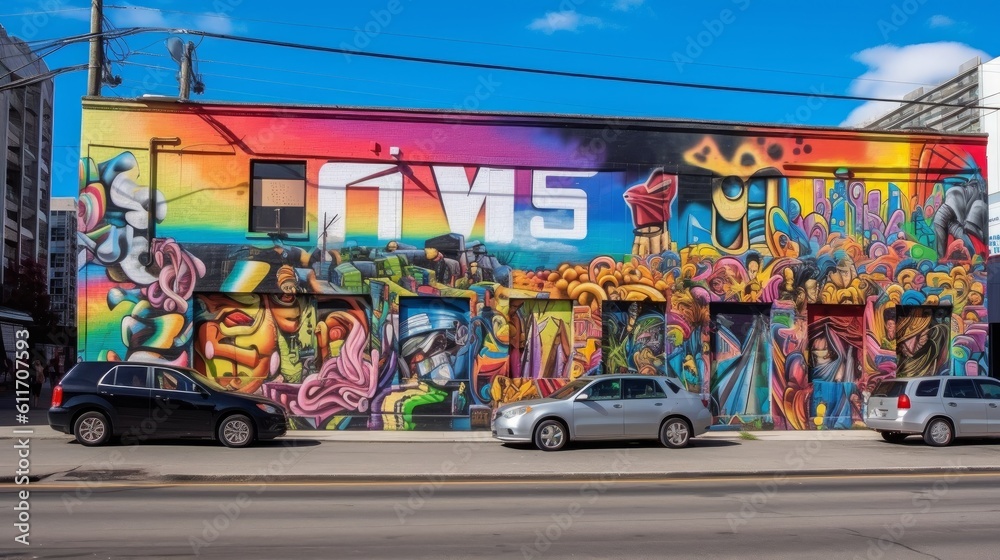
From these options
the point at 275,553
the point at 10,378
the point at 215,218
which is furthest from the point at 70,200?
the point at 275,553

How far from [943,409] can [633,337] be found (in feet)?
21.3

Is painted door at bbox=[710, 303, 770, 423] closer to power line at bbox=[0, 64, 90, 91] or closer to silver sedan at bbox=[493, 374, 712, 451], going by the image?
silver sedan at bbox=[493, 374, 712, 451]

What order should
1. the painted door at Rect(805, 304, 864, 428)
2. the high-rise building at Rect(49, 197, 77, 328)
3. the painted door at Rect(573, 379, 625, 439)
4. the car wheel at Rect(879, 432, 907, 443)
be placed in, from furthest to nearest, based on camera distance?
the high-rise building at Rect(49, 197, 77, 328)
the painted door at Rect(805, 304, 864, 428)
the car wheel at Rect(879, 432, 907, 443)
the painted door at Rect(573, 379, 625, 439)

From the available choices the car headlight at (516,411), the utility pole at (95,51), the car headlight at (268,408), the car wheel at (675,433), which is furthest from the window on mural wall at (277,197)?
the car wheel at (675,433)

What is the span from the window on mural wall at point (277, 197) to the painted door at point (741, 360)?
979 centimetres

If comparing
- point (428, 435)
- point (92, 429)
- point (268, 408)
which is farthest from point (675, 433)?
point (92, 429)

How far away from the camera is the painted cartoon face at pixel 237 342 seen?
759 inches

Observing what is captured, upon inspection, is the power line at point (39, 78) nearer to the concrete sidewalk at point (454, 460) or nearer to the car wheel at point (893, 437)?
the concrete sidewalk at point (454, 460)

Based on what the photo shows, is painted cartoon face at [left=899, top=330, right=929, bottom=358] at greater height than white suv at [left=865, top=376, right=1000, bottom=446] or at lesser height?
greater

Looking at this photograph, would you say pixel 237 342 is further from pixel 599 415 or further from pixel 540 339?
pixel 599 415

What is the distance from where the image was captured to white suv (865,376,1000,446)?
17531 mm

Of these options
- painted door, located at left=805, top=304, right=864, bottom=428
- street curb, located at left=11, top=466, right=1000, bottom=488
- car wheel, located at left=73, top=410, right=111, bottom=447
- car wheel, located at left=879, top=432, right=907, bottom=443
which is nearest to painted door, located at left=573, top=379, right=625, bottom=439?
street curb, located at left=11, top=466, right=1000, bottom=488

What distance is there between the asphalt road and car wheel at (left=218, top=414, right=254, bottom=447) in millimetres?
4026

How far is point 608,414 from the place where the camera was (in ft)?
53.2
